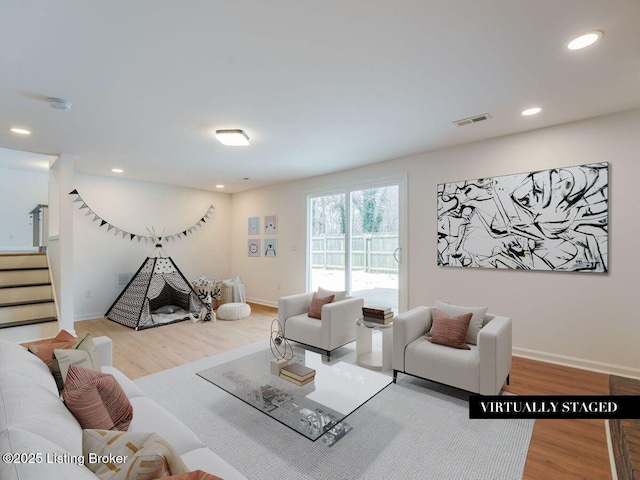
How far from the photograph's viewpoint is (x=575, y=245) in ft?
10.1

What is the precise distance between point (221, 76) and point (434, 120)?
2.04m

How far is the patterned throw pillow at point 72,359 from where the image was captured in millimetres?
1529

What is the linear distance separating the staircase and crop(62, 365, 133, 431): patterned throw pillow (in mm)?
3967

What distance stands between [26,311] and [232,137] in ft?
12.6

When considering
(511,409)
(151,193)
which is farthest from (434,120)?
(151,193)

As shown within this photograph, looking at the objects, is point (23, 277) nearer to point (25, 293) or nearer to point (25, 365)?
point (25, 293)

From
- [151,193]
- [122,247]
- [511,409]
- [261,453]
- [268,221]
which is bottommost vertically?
[261,453]

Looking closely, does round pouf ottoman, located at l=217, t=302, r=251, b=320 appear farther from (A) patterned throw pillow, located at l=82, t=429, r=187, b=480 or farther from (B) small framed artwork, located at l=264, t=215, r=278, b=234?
(A) patterned throw pillow, located at l=82, t=429, r=187, b=480

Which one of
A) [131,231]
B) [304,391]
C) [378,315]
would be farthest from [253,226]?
[304,391]

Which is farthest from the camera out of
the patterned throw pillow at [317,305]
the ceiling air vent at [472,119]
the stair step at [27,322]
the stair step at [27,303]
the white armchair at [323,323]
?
the stair step at [27,303]

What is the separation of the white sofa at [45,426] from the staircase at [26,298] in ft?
11.5

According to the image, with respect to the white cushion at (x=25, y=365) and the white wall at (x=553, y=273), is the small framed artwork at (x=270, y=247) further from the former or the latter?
the white cushion at (x=25, y=365)

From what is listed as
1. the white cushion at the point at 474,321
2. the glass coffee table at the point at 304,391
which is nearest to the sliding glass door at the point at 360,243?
the white cushion at the point at 474,321

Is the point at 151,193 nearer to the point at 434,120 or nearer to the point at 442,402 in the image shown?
the point at 434,120
